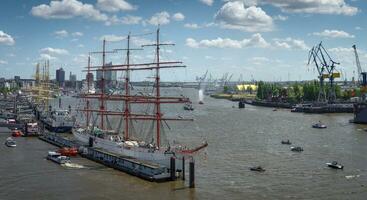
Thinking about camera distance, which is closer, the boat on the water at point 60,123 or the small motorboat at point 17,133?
the small motorboat at point 17,133

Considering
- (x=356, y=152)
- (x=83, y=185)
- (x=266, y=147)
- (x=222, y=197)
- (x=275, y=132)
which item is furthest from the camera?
(x=275, y=132)

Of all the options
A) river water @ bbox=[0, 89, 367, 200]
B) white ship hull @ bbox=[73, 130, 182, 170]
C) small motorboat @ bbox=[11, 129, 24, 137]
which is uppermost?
white ship hull @ bbox=[73, 130, 182, 170]

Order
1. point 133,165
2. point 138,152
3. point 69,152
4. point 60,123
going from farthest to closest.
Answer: point 60,123 → point 69,152 → point 138,152 → point 133,165

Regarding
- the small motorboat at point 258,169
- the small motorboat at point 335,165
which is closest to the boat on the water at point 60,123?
the small motorboat at point 258,169

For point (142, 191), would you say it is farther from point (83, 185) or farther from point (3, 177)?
point (3, 177)

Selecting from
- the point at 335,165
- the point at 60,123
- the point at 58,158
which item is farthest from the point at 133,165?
the point at 60,123

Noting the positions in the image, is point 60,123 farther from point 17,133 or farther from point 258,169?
point 258,169

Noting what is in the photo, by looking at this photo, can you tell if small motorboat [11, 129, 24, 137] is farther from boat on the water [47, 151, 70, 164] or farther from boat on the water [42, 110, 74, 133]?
boat on the water [47, 151, 70, 164]

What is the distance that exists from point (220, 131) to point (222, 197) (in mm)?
47572

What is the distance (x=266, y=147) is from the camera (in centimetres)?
6612

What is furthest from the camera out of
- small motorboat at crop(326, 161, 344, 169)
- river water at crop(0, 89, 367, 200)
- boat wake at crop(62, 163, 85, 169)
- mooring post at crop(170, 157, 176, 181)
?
small motorboat at crop(326, 161, 344, 169)

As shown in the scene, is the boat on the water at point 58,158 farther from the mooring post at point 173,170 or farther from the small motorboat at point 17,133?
the small motorboat at point 17,133

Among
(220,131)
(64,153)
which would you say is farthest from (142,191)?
(220,131)

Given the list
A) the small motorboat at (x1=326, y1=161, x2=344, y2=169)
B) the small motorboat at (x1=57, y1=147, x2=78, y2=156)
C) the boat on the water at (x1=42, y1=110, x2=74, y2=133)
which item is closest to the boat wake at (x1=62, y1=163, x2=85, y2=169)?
the small motorboat at (x1=57, y1=147, x2=78, y2=156)
